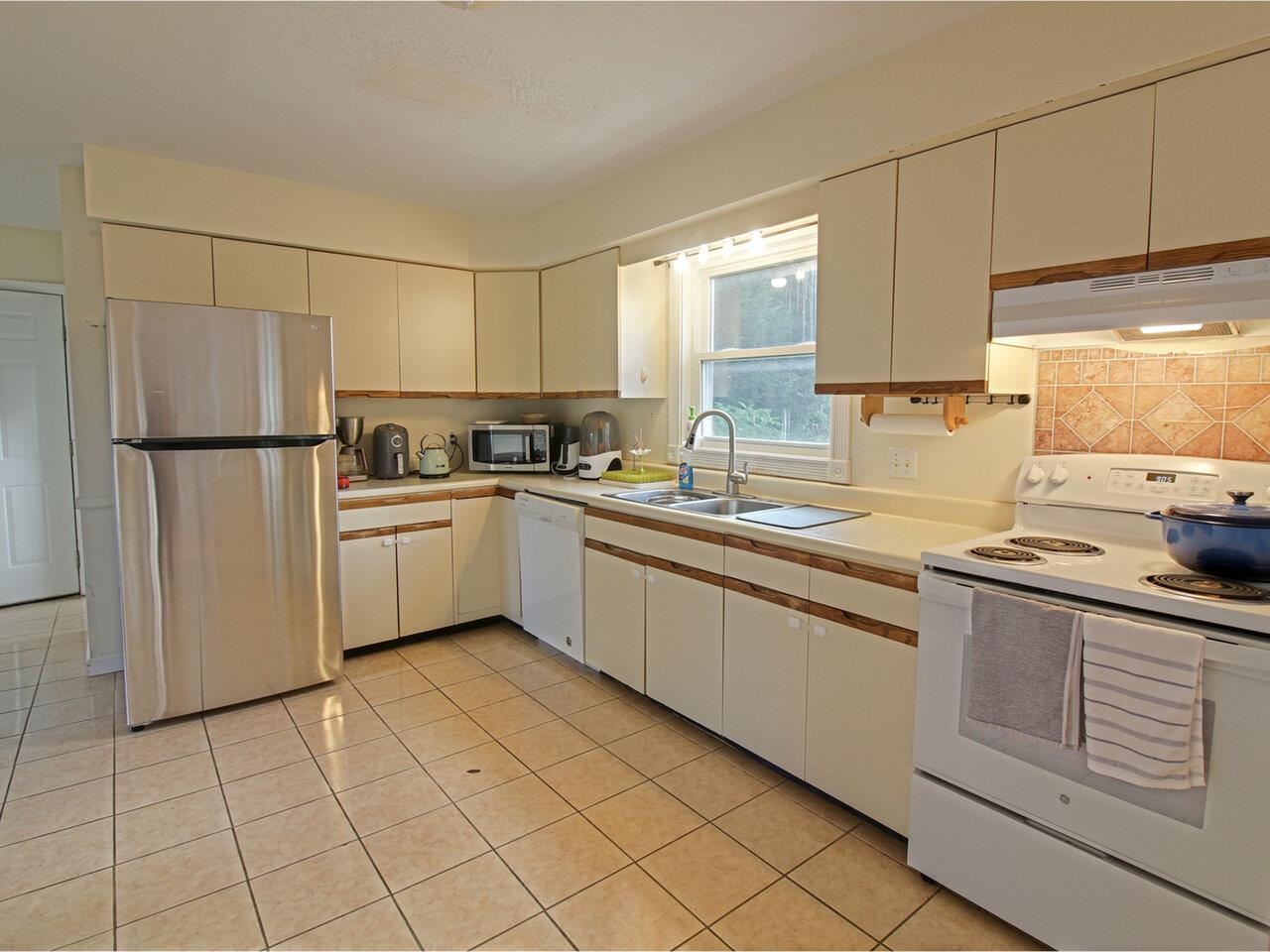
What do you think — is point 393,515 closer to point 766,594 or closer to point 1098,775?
point 766,594

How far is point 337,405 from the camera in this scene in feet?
13.0

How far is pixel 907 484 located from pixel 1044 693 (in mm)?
1085

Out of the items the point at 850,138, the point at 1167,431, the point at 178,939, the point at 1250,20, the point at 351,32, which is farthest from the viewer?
the point at 850,138

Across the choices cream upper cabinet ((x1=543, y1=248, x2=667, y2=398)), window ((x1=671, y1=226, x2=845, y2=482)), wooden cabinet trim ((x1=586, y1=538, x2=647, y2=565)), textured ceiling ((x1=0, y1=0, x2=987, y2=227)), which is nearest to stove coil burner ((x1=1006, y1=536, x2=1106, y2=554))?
window ((x1=671, y1=226, x2=845, y2=482))

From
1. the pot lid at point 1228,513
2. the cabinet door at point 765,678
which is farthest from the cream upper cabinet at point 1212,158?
the cabinet door at point 765,678

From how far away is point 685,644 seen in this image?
104 inches

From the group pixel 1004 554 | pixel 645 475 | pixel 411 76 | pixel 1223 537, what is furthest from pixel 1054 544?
pixel 411 76

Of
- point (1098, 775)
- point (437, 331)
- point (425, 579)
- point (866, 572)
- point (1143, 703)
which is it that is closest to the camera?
point (1143, 703)

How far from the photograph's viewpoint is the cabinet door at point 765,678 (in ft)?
7.22

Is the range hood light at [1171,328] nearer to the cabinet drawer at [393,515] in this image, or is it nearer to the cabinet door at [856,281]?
the cabinet door at [856,281]

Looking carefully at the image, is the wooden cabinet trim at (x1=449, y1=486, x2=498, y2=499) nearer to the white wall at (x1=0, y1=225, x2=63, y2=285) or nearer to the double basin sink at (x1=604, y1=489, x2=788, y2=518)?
the double basin sink at (x1=604, y1=489, x2=788, y2=518)

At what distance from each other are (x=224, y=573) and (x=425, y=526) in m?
0.99

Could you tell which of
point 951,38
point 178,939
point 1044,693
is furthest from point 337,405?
point 1044,693

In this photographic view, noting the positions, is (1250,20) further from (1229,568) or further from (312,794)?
(312,794)
